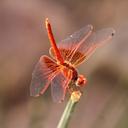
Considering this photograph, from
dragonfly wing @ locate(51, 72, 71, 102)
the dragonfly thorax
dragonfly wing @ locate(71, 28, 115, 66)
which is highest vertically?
dragonfly wing @ locate(71, 28, 115, 66)

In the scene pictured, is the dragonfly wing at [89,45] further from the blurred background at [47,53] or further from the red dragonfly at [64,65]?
the blurred background at [47,53]

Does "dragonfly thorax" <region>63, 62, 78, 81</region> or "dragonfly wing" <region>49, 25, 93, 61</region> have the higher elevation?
"dragonfly wing" <region>49, 25, 93, 61</region>

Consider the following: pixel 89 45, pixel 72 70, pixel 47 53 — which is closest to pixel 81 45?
pixel 89 45

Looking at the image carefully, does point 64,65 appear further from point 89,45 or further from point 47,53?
point 47,53

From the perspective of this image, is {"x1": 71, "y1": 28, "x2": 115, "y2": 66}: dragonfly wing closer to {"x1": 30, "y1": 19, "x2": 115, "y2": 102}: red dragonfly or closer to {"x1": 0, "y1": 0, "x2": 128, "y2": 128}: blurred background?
{"x1": 30, "y1": 19, "x2": 115, "y2": 102}: red dragonfly

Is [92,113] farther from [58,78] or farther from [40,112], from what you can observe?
[58,78]

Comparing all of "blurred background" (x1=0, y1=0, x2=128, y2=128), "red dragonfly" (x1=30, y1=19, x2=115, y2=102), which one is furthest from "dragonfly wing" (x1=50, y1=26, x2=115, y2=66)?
"blurred background" (x1=0, y1=0, x2=128, y2=128)

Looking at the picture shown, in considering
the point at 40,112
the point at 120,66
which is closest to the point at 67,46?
the point at 40,112

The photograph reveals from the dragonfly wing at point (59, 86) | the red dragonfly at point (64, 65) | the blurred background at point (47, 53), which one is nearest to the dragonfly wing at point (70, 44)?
the red dragonfly at point (64, 65)
